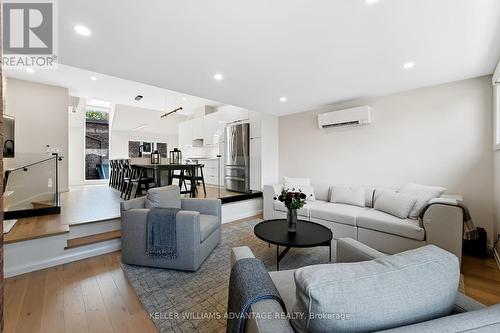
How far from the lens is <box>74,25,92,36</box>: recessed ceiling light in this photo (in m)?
1.87

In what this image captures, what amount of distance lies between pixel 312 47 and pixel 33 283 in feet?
12.3

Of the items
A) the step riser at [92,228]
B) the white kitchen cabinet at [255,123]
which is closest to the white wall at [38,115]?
the step riser at [92,228]

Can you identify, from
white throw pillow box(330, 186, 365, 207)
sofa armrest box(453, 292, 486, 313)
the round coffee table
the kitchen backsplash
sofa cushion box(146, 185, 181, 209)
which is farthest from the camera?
the kitchen backsplash

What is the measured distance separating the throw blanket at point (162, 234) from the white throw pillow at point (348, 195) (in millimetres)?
2797

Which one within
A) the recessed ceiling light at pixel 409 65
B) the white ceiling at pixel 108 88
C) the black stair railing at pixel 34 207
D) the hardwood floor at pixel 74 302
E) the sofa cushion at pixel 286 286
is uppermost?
the white ceiling at pixel 108 88

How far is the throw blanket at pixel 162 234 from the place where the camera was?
91.8 inches

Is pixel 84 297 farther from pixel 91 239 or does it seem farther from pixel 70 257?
pixel 91 239

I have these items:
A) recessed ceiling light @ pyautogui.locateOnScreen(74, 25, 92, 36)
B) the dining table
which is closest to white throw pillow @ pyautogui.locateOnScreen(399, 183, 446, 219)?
the dining table

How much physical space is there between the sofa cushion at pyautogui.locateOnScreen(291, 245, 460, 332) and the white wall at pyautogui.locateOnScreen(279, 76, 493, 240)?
10.4ft

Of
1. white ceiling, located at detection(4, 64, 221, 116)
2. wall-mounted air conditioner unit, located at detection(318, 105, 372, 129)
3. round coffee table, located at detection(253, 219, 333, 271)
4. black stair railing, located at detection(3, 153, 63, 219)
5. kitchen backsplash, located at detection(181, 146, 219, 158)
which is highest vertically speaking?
white ceiling, located at detection(4, 64, 221, 116)

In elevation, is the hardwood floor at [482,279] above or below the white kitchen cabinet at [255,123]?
below

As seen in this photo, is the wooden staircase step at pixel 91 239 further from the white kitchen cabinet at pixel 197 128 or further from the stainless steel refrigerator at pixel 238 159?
the white kitchen cabinet at pixel 197 128

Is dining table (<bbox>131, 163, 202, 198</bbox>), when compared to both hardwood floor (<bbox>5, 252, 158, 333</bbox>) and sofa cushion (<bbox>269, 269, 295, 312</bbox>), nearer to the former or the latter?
hardwood floor (<bbox>5, 252, 158, 333</bbox>)

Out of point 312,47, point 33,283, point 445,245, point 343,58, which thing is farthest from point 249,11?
point 33,283
